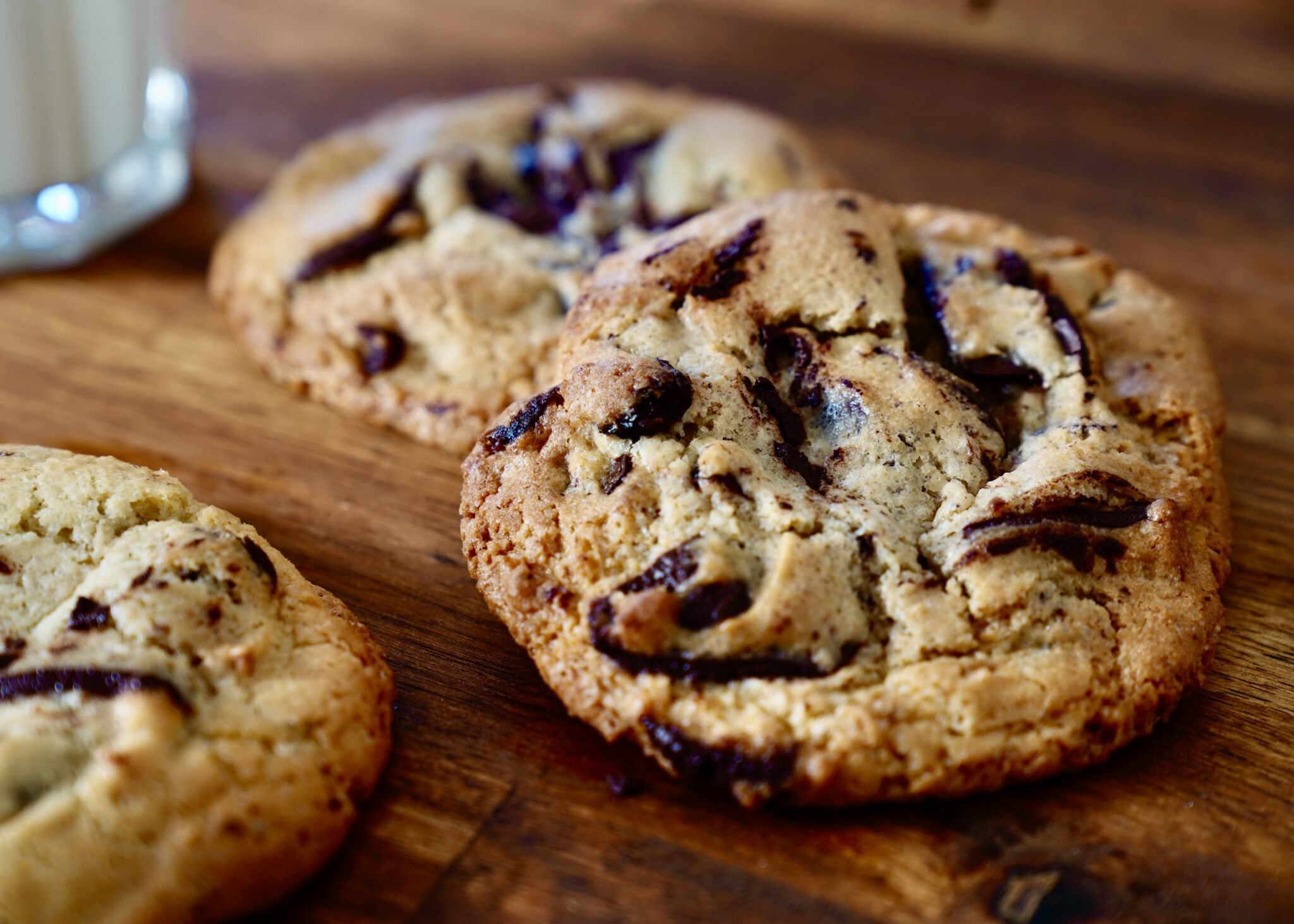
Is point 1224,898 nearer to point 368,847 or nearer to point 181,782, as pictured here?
point 368,847

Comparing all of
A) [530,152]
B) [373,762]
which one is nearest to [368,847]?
[373,762]

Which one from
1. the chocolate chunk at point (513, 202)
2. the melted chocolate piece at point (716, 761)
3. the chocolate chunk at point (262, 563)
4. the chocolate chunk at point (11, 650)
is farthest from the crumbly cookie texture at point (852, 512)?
the chocolate chunk at point (11, 650)

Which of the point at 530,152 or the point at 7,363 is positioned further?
the point at 530,152

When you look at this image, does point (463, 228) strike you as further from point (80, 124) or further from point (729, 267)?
point (80, 124)

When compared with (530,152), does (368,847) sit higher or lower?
lower

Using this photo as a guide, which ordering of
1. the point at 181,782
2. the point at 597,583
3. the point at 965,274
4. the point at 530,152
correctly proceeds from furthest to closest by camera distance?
the point at 530,152, the point at 965,274, the point at 597,583, the point at 181,782

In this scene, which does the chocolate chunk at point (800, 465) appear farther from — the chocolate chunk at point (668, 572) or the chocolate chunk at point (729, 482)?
the chocolate chunk at point (668, 572)

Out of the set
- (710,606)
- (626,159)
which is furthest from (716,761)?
(626,159)

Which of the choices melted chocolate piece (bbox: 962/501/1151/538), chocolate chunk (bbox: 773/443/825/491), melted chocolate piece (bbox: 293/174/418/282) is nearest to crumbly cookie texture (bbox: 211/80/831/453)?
melted chocolate piece (bbox: 293/174/418/282)
